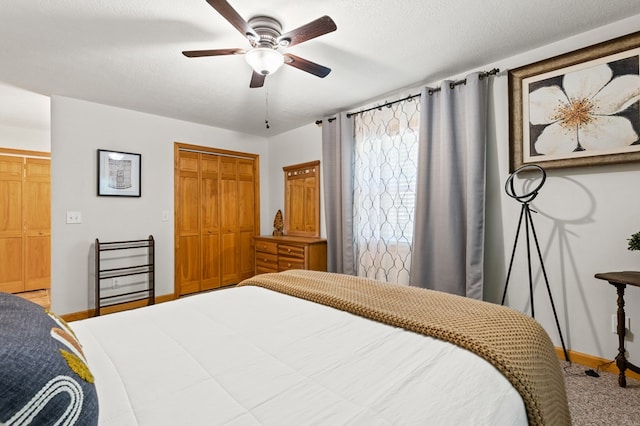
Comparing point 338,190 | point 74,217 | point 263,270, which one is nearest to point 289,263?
point 263,270

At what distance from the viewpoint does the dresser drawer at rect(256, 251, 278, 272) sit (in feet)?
13.5

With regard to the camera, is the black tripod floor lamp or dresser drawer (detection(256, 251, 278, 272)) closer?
the black tripod floor lamp

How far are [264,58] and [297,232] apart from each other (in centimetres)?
282

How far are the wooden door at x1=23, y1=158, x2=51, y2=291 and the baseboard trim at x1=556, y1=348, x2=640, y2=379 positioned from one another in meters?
6.45

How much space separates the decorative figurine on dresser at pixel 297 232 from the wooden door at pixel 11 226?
11.3 feet

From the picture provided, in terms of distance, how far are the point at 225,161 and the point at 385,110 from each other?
2.45 m

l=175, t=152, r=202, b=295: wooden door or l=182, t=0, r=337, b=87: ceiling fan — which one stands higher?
l=182, t=0, r=337, b=87: ceiling fan

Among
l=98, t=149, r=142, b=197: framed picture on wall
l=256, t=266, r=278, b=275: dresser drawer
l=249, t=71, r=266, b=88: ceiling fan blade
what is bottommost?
l=256, t=266, r=278, b=275: dresser drawer

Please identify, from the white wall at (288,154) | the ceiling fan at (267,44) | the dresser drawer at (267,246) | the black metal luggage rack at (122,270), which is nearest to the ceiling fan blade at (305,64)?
the ceiling fan at (267,44)

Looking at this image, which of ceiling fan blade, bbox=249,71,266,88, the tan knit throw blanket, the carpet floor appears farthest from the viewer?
ceiling fan blade, bbox=249,71,266,88

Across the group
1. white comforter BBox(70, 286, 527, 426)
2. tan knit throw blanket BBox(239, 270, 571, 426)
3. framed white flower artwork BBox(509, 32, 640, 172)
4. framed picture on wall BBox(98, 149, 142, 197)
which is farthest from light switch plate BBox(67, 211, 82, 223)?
framed white flower artwork BBox(509, 32, 640, 172)

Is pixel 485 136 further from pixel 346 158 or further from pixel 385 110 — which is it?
pixel 346 158

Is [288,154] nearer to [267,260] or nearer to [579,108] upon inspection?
[267,260]

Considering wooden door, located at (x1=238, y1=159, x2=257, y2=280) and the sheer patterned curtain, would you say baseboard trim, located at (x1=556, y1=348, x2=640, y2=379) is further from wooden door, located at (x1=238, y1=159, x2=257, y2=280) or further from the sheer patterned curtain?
wooden door, located at (x1=238, y1=159, x2=257, y2=280)
